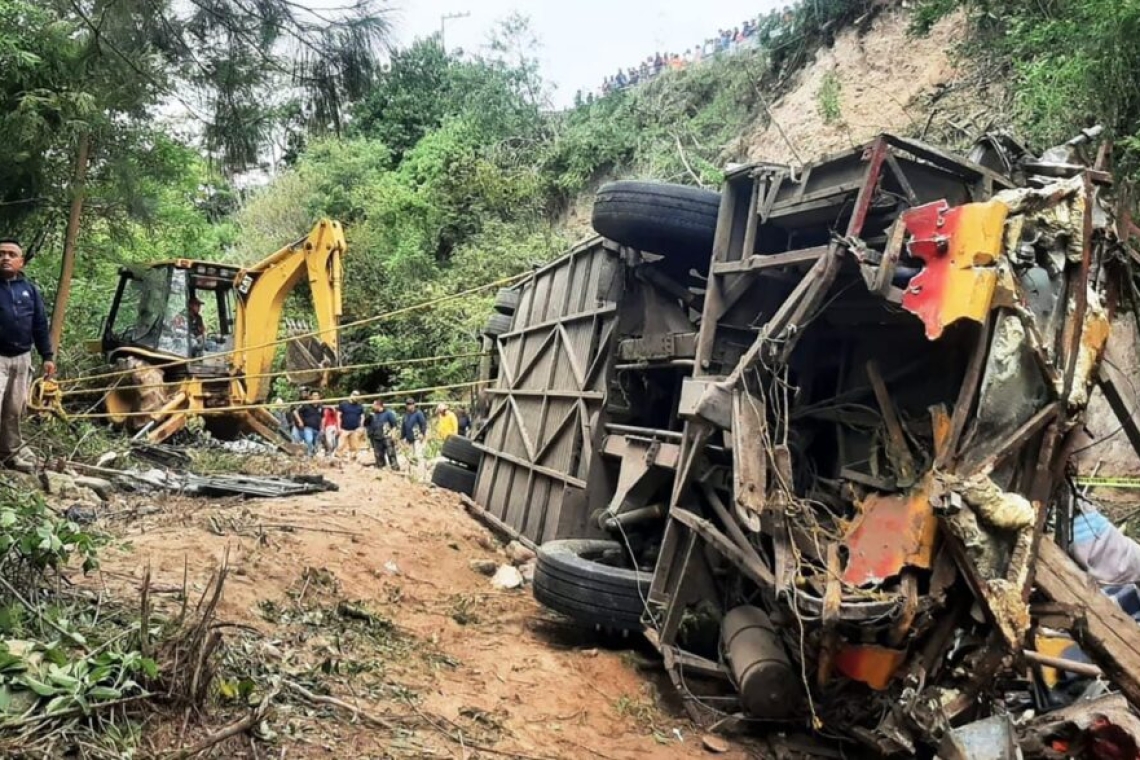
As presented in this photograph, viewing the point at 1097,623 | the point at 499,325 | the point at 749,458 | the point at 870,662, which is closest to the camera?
the point at 1097,623

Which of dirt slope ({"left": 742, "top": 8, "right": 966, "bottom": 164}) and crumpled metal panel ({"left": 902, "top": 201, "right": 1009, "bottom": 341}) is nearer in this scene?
crumpled metal panel ({"left": 902, "top": 201, "right": 1009, "bottom": 341})

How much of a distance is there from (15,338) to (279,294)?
19.9 ft

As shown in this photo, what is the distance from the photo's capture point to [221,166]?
15.2 ft

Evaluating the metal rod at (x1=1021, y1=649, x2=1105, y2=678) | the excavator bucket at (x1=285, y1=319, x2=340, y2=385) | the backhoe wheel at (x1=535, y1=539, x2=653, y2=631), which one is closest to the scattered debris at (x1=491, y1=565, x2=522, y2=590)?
the backhoe wheel at (x1=535, y1=539, x2=653, y2=631)

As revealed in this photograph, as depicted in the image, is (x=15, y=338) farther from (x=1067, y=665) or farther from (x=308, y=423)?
(x=308, y=423)

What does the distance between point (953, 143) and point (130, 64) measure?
11725mm

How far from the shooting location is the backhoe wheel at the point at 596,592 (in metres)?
5.24

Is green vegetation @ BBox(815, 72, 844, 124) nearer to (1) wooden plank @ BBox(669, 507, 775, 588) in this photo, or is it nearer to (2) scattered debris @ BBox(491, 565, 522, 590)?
(2) scattered debris @ BBox(491, 565, 522, 590)

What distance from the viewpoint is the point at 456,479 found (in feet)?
33.9

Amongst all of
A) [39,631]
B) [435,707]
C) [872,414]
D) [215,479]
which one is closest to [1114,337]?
[872,414]

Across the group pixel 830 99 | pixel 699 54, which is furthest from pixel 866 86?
pixel 699 54

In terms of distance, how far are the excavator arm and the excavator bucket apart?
0.06ft

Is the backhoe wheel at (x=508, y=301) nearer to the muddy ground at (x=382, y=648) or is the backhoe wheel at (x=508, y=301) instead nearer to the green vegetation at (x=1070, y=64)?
the muddy ground at (x=382, y=648)

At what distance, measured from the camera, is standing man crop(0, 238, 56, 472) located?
5.68 metres
